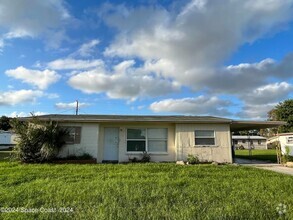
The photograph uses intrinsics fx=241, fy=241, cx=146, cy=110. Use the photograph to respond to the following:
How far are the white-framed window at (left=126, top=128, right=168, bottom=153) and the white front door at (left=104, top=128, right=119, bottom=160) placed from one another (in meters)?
0.77

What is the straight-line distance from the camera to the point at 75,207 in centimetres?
517

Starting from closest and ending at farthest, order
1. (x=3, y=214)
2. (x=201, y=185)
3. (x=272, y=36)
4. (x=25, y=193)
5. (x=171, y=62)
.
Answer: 1. (x=3, y=214)
2. (x=25, y=193)
3. (x=201, y=185)
4. (x=272, y=36)
5. (x=171, y=62)

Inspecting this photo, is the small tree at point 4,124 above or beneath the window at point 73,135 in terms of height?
above

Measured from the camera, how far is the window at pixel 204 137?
15066mm

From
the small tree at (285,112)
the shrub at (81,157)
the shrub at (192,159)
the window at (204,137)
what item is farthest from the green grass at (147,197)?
the small tree at (285,112)

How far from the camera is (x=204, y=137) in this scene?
15109 mm

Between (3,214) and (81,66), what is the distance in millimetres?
12431

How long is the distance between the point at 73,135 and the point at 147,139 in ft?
15.1

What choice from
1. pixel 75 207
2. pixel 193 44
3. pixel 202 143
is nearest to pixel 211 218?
pixel 75 207

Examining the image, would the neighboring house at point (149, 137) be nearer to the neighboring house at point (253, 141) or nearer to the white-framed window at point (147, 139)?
the white-framed window at point (147, 139)

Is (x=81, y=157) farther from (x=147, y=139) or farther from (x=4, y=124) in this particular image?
(x=4, y=124)

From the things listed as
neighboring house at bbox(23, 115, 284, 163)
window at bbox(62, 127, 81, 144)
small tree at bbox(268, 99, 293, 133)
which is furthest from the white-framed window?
small tree at bbox(268, 99, 293, 133)

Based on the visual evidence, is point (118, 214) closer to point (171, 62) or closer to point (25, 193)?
point (25, 193)

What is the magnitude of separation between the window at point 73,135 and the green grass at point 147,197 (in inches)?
237
